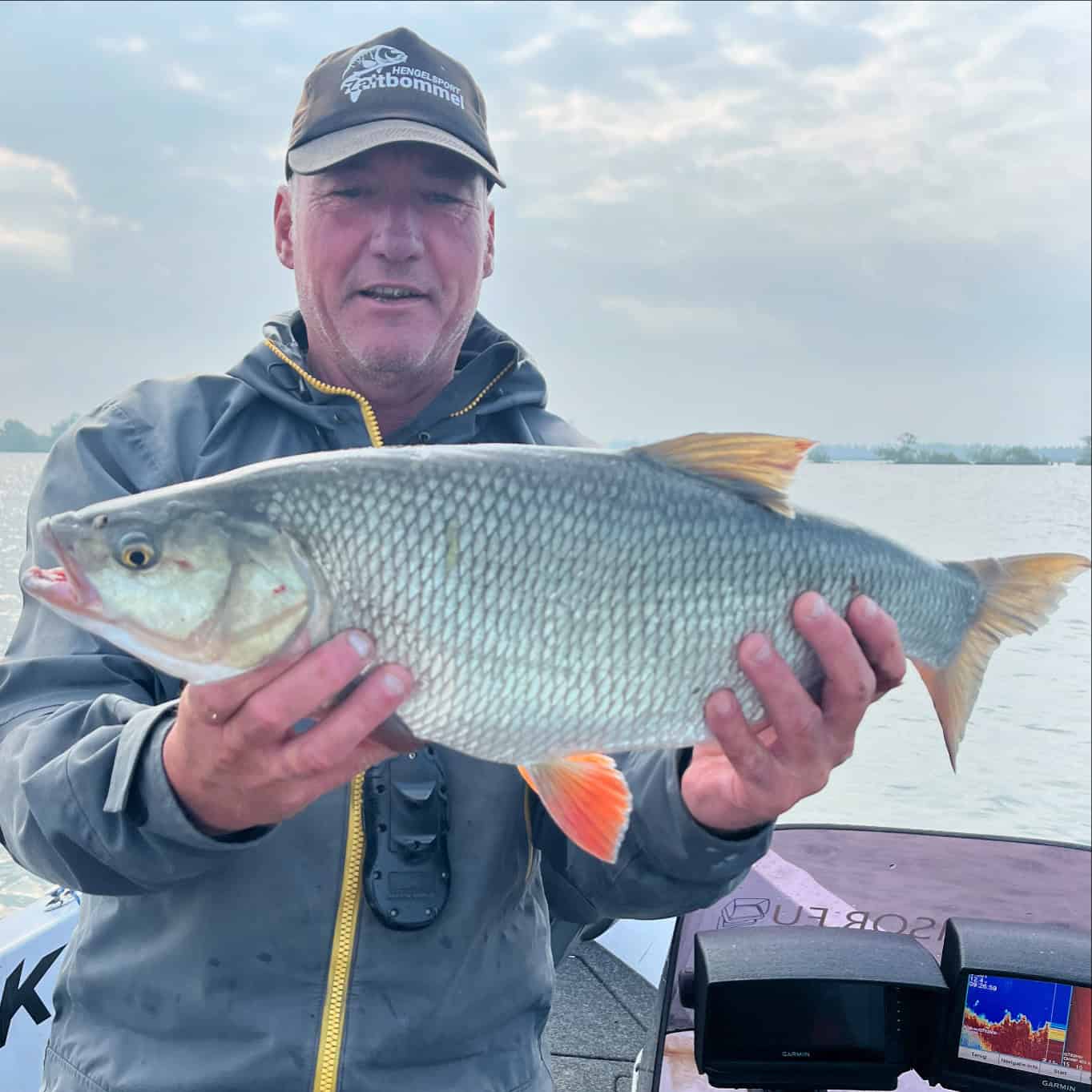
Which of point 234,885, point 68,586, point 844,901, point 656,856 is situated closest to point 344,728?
point 68,586

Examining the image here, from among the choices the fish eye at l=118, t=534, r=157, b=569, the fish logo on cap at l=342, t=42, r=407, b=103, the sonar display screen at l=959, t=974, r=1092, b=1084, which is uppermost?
the fish logo on cap at l=342, t=42, r=407, b=103

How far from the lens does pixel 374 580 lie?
1.32m

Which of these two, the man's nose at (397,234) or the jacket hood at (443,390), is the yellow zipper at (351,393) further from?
the man's nose at (397,234)

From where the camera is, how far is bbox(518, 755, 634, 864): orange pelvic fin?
153 centimetres

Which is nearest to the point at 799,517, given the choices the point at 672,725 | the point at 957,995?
the point at 672,725

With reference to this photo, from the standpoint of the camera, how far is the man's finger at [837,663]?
1.48m

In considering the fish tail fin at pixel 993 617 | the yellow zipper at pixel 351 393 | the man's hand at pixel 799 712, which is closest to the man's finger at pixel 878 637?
the man's hand at pixel 799 712

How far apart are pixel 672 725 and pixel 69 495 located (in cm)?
115

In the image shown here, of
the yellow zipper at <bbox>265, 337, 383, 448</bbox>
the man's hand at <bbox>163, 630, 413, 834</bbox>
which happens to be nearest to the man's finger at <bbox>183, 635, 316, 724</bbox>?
the man's hand at <bbox>163, 630, 413, 834</bbox>

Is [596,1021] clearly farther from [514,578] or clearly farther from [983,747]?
[983,747]

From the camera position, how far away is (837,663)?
4.95 feet

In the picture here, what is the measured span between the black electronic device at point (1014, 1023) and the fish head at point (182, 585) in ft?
4.68

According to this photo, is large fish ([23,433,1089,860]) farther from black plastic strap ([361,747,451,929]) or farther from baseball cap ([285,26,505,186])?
baseball cap ([285,26,505,186])

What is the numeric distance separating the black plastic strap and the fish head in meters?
0.50
